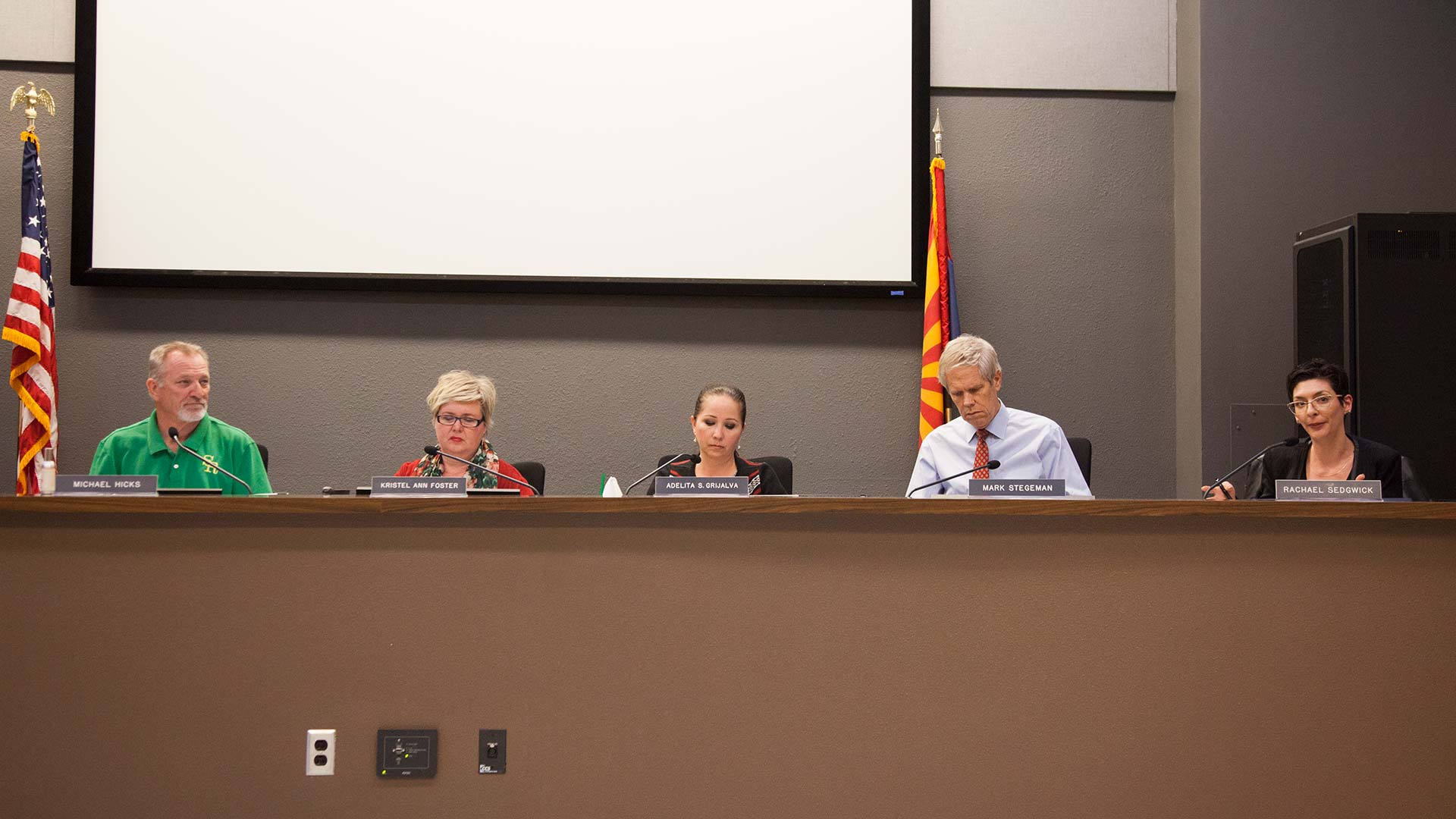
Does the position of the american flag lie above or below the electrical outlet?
above

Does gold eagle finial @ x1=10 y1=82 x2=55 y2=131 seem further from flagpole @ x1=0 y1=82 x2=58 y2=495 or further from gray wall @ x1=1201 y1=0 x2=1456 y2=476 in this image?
gray wall @ x1=1201 y1=0 x2=1456 y2=476

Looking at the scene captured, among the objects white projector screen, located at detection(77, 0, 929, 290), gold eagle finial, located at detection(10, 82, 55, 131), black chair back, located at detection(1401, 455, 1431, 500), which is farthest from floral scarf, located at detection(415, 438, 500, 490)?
black chair back, located at detection(1401, 455, 1431, 500)

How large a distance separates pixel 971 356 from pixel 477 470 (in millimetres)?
1390

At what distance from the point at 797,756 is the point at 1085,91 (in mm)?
3139

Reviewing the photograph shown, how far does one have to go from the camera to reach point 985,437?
2900 millimetres

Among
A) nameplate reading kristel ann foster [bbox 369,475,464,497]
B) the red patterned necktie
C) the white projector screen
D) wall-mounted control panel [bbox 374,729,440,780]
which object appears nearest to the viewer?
wall-mounted control panel [bbox 374,729,440,780]

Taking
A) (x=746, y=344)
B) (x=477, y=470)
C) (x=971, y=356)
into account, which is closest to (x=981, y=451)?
(x=971, y=356)

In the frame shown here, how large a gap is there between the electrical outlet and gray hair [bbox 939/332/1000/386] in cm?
181

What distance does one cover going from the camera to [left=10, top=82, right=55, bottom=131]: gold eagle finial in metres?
3.36

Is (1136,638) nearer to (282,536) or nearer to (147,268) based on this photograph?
(282,536)

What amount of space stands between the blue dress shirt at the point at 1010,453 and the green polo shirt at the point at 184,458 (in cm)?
187

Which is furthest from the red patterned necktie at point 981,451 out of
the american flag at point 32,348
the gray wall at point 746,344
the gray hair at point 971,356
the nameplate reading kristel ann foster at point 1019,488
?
the american flag at point 32,348

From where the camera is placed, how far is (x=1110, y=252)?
12.9ft

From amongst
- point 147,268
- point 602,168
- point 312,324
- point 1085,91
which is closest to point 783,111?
point 602,168
